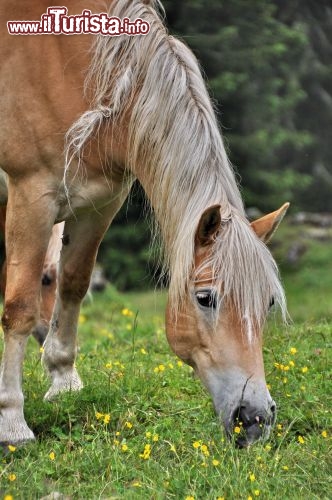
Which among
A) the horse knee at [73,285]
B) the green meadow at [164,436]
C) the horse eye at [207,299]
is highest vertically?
the horse eye at [207,299]

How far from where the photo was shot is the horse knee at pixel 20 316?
14.5 ft

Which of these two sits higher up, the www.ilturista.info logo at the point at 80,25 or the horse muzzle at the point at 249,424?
the www.ilturista.info logo at the point at 80,25

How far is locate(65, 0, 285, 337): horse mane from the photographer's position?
13.1 ft

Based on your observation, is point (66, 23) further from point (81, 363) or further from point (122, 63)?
point (81, 363)

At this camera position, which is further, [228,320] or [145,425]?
[145,425]

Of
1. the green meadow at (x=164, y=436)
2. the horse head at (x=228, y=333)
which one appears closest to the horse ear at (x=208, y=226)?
the horse head at (x=228, y=333)

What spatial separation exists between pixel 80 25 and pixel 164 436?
2055 millimetres

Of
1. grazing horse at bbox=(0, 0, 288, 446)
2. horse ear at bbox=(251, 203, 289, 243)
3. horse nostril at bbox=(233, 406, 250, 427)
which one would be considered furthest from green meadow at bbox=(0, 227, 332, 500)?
horse ear at bbox=(251, 203, 289, 243)

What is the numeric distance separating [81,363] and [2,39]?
2.11 m

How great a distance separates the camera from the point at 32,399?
4828 mm

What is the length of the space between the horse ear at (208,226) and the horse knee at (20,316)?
0.94 metres

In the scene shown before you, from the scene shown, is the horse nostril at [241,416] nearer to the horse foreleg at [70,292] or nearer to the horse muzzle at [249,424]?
the horse muzzle at [249,424]

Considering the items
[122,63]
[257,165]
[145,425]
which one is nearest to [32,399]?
[145,425]

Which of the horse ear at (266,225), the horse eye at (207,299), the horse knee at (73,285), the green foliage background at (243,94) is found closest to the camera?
the horse eye at (207,299)
